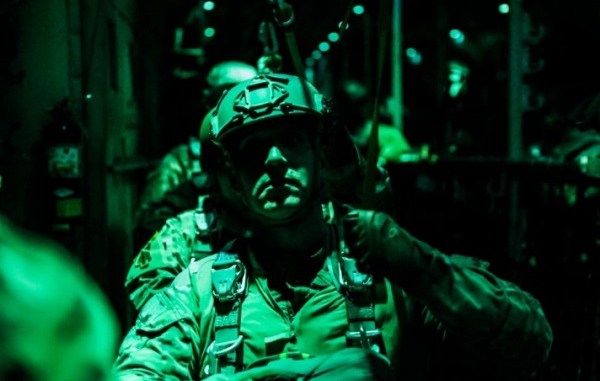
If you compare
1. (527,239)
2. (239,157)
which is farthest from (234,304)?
(527,239)

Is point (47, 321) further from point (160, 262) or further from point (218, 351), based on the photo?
point (160, 262)

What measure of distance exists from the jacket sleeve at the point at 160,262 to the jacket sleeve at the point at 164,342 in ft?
2.43

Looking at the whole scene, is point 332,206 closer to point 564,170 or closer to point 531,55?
point 564,170

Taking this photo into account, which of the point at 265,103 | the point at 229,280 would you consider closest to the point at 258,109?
the point at 265,103

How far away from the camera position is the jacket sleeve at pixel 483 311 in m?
2.43

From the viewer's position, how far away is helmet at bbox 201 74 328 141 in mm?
3086

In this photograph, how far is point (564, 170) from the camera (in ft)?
17.0

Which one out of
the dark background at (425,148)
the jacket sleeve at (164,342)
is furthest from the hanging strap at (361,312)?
the dark background at (425,148)

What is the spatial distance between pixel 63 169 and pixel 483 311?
2866mm

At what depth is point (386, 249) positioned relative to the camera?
7.61 feet

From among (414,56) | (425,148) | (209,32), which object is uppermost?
(414,56)

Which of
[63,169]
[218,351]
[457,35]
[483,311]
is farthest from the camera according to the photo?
[457,35]

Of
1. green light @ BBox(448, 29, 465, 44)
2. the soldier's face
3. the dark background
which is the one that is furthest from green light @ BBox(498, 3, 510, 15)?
the soldier's face

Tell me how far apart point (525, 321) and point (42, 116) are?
305cm
